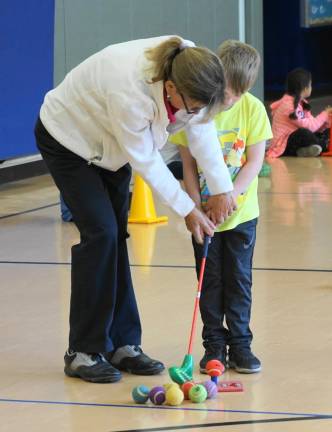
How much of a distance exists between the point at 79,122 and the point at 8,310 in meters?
Result: 1.48

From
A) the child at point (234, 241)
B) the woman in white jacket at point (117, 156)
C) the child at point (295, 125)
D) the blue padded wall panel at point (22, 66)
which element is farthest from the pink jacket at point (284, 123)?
the woman in white jacket at point (117, 156)

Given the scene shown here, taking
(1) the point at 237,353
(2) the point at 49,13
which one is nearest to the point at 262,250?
(1) the point at 237,353

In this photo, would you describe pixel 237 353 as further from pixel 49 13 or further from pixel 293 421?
pixel 49 13

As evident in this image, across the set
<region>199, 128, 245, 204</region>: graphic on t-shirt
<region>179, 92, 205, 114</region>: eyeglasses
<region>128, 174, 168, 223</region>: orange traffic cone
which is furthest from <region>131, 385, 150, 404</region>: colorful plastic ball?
<region>128, 174, 168, 223</region>: orange traffic cone

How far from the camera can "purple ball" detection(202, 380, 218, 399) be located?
3881 millimetres

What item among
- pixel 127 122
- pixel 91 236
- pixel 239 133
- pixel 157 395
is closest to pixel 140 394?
pixel 157 395

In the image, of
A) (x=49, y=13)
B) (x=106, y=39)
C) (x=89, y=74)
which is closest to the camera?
(x=89, y=74)

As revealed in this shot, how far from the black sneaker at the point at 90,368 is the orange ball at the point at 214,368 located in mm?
367

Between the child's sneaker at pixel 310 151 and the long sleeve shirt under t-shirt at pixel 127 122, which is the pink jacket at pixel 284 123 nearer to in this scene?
the child's sneaker at pixel 310 151

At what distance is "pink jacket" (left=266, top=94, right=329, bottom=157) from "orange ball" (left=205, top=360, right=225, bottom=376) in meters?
7.02

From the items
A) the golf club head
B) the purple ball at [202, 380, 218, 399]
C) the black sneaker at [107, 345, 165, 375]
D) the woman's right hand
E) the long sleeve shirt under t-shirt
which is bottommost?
the black sneaker at [107, 345, 165, 375]

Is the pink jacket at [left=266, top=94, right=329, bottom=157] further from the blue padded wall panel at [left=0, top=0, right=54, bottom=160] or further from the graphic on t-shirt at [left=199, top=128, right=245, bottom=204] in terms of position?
the graphic on t-shirt at [left=199, top=128, right=245, bottom=204]

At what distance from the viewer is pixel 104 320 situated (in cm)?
411

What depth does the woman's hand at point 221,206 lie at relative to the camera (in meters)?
4.04
